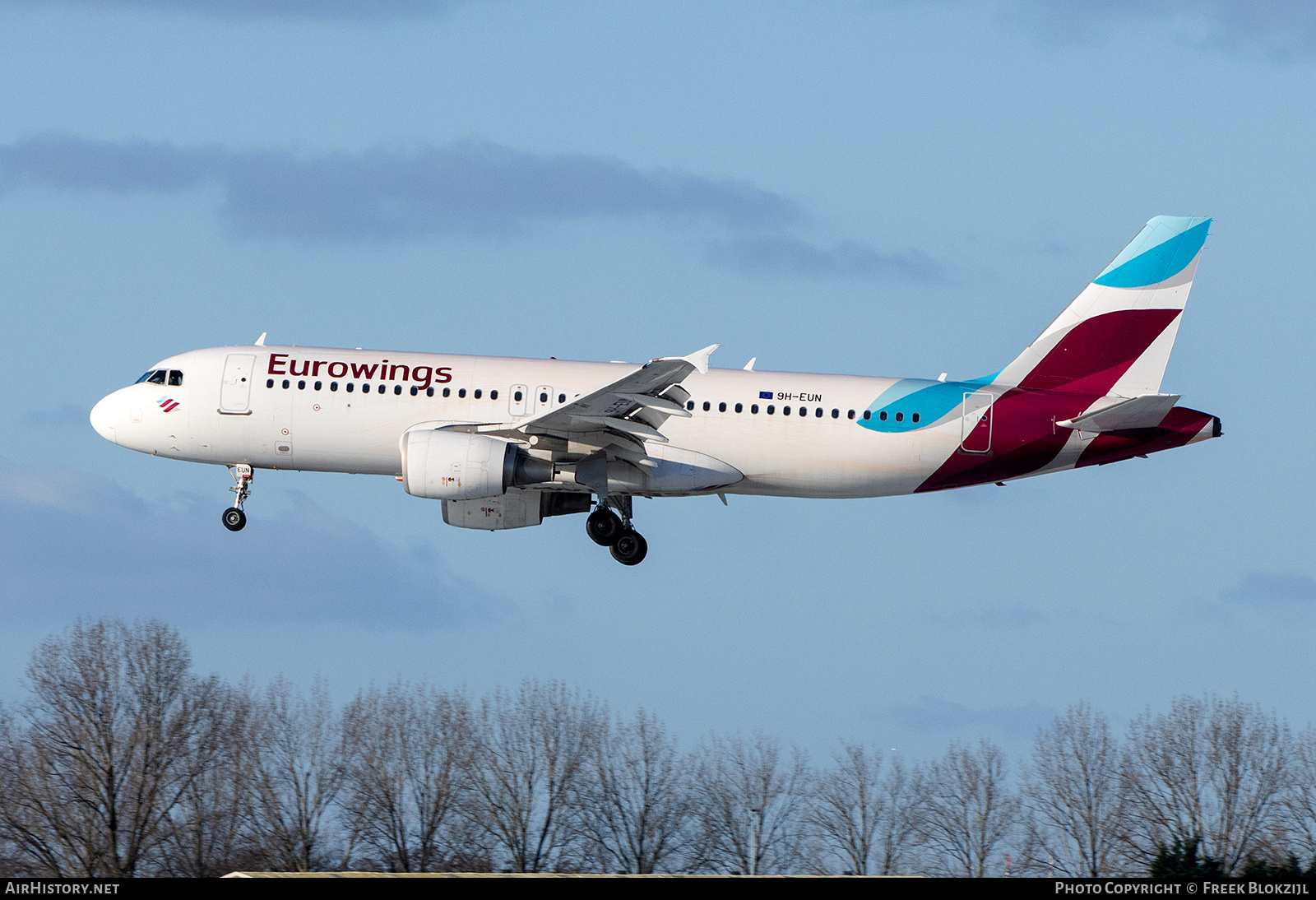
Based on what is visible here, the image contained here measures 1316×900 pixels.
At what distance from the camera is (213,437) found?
4416cm

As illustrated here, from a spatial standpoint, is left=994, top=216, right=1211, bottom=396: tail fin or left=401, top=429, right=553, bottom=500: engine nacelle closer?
left=401, top=429, right=553, bottom=500: engine nacelle

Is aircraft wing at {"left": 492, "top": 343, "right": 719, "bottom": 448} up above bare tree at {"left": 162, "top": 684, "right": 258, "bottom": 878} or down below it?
above

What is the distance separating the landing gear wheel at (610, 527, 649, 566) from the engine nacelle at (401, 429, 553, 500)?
4440 millimetres

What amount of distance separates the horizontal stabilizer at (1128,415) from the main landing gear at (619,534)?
11082mm

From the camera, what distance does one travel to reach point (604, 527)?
148 ft

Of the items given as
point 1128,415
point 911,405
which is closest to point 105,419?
point 911,405

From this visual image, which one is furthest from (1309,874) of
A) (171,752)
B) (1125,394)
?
(171,752)

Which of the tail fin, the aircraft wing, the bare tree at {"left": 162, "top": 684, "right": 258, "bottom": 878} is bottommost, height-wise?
the bare tree at {"left": 162, "top": 684, "right": 258, "bottom": 878}

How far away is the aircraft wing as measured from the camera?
40406 millimetres

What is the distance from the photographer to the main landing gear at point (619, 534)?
148 feet

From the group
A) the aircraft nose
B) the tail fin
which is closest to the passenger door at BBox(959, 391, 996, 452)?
the tail fin

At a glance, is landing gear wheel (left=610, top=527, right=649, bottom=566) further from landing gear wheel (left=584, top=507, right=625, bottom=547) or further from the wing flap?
the wing flap
